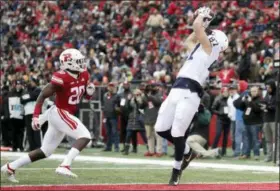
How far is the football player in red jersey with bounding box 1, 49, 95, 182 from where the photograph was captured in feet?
35.9

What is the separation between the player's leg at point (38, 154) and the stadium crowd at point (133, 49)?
22.6 feet

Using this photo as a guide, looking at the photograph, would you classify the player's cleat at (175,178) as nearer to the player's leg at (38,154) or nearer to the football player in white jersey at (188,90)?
the football player in white jersey at (188,90)

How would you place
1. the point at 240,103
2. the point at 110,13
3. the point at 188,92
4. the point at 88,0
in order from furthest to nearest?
the point at 88,0
the point at 110,13
the point at 240,103
the point at 188,92

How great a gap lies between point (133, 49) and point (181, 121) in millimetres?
16505

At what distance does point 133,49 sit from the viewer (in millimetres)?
26688

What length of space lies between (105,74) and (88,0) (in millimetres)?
9615

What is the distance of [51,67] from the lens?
28109mm

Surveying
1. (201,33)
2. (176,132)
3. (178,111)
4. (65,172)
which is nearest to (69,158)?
(65,172)

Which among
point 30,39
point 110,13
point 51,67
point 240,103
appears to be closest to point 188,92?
point 240,103

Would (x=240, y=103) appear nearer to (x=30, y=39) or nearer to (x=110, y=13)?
(x=110, y=13)

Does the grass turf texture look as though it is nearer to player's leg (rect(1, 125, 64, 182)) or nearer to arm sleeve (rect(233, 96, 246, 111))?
player's leg (rect(1, 125, 64, 182))

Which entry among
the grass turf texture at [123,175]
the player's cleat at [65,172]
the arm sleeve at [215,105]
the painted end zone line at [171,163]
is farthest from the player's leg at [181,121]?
the arm sleeve at [215,105]

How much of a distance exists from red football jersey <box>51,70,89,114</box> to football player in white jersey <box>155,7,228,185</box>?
124cm

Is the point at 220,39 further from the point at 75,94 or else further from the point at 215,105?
the point at 215,105
